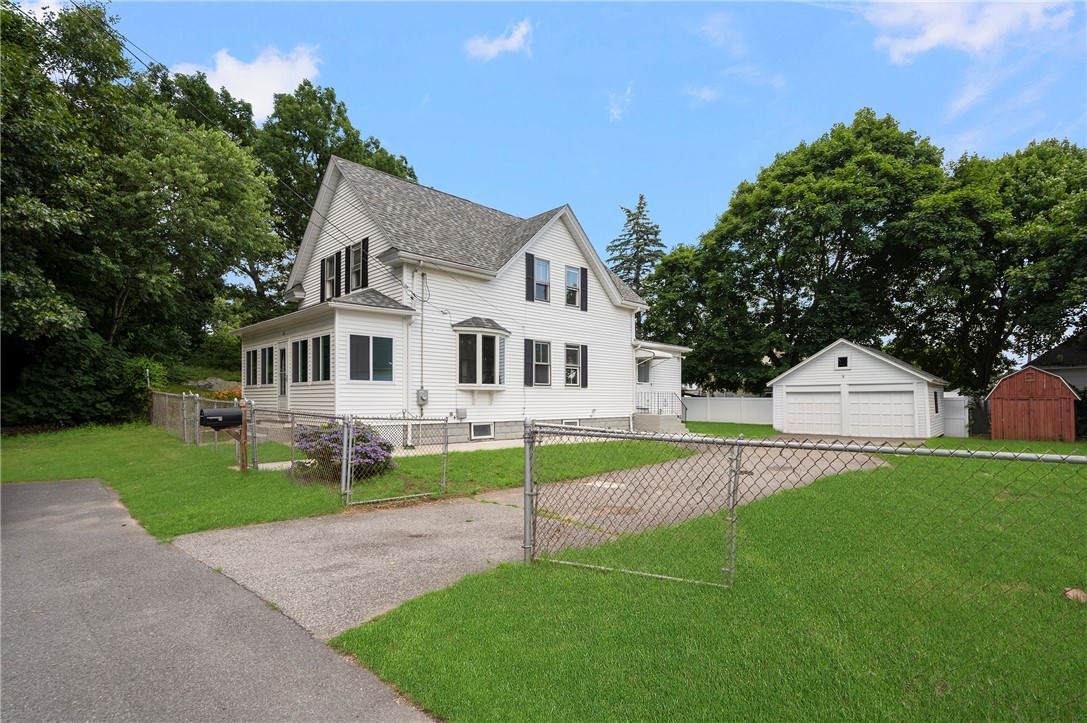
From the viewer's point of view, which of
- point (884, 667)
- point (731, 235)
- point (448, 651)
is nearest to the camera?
point (884, 667)

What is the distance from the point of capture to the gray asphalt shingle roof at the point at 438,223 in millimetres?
15695

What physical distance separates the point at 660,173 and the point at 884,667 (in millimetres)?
15762

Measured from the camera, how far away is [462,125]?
47.4 ft

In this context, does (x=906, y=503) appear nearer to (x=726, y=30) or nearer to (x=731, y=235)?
(x=726, y=30)

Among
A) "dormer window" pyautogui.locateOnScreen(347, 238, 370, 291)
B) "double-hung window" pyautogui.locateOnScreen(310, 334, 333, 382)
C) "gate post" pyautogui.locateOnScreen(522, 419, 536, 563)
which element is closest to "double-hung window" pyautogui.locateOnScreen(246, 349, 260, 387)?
"dormer window" pyautogui.locateOnScreen(347, 238, 370, 291)

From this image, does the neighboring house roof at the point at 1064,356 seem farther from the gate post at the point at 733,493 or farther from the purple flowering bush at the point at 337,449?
the purple flowering bush at the point at 337,449

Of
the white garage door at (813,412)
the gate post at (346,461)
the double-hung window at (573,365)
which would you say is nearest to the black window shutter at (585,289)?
the double-hung window at (573,365)

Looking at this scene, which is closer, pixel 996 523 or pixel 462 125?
pixel 996 523

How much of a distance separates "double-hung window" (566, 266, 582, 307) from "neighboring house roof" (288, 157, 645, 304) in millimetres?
898

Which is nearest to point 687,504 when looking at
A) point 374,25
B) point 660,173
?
point 374,25

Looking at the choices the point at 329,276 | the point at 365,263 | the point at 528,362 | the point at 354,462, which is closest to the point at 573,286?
the point at 528,362

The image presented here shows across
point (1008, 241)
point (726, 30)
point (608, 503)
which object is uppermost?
point (726, 30)

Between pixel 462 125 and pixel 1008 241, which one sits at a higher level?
pixel 462 125

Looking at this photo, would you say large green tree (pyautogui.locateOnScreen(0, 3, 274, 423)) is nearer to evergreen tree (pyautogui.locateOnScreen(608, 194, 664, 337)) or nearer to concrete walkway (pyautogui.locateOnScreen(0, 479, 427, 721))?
concrete walkway (pyautogui.locateOnScreen(0, 479, 427, 721))
